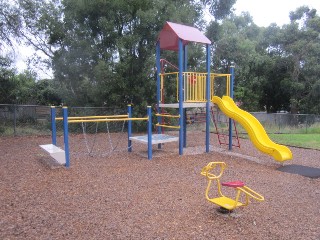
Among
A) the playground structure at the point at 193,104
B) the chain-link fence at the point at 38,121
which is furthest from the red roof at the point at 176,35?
the chain-link fence at the point at 38,121

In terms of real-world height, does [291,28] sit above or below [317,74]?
above

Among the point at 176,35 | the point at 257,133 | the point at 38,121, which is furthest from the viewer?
the point at 38,121

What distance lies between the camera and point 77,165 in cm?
715

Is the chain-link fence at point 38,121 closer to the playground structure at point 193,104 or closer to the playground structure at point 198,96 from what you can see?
the playground structure at point 193,104

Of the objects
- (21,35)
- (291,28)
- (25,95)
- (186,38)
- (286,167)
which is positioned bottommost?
(286,167)

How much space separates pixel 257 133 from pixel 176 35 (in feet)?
12.0

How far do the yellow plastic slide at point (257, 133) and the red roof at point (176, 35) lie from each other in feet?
6.38

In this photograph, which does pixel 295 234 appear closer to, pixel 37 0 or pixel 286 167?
pixel 286 167

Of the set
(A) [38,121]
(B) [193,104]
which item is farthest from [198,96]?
(A) [38,121]

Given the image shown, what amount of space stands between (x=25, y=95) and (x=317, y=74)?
19938 mm

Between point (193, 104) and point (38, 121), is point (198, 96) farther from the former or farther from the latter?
point (38, 121)

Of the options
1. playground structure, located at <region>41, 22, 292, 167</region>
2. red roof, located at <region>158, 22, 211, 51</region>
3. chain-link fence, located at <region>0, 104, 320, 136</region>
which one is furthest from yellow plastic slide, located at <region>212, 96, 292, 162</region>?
chain-link fence, located at <region>0, 104, 320, 136</region>

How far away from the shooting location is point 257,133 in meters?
8.22

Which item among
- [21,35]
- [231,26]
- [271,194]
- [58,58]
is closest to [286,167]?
[271,194]
